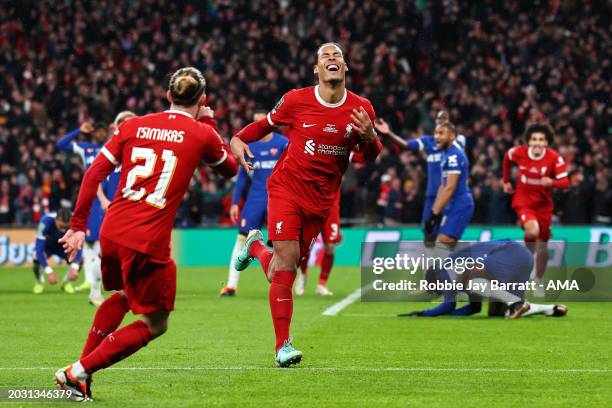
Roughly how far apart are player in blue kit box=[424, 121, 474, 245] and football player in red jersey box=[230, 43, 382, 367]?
604 centimetres

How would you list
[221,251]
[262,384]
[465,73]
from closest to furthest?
[262,384] → [221,251] → [465,73]

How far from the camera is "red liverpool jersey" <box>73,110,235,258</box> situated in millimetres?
6902

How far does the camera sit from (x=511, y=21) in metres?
32.7

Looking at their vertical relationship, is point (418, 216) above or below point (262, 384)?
below

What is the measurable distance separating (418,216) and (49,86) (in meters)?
12.2

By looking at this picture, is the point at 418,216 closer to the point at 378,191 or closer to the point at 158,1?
the point at 378,191

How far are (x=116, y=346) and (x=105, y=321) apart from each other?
0.38 m

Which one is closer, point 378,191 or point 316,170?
point 316,170

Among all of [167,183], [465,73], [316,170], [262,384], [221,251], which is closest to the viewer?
[167,183]

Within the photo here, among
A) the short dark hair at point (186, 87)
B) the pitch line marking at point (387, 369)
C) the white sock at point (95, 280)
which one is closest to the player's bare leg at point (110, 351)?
the short dark hair at point (186, 87)

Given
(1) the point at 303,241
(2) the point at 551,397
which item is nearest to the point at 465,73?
(1) the point at 303,241

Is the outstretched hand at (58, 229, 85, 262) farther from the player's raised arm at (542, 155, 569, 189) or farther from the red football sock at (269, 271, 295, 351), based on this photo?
the player's raised arm at (542, 155, 569, 189)

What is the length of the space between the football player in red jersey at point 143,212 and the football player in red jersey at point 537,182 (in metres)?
9.52

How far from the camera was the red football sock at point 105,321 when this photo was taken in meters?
7.16
